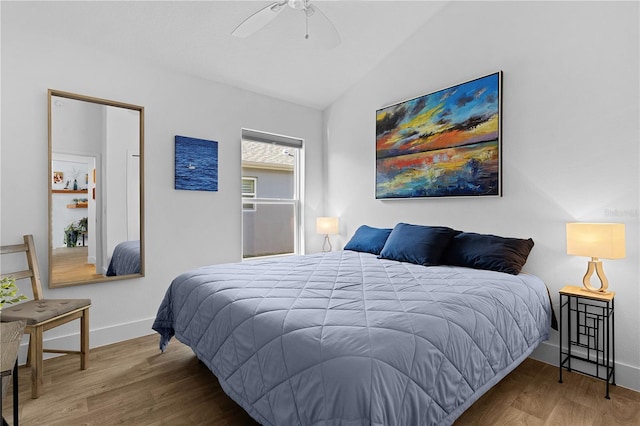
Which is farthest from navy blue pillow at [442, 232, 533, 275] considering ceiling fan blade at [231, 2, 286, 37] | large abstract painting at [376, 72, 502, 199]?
ceiling fan blade at [231, 2, 286, 37]

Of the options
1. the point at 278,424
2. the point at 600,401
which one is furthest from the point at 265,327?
the point at 600,401

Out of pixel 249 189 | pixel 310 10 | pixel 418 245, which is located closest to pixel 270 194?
pixel 249 189

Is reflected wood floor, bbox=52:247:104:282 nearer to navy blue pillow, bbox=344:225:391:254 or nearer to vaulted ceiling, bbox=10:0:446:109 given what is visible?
vaulted ceiling, bbox=10:0:446:109

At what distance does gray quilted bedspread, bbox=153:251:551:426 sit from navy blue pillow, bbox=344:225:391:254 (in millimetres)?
935

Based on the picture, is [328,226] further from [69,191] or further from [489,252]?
[69,191]

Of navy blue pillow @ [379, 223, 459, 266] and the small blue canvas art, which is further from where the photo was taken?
the small blue canvas art

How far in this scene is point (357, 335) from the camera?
129 cm

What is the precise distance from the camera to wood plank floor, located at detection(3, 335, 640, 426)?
1.84 meters

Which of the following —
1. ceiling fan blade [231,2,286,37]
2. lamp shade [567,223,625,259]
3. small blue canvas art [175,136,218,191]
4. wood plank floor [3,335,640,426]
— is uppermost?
ceiling fan blade [231,2,286,37]

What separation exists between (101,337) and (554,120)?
13.2 feet

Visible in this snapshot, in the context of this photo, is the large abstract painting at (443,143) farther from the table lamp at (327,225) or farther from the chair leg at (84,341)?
the chair leg at (84,341)

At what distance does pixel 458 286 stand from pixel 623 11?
215 centimetres

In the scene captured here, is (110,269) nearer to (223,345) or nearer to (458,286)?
(223,345)

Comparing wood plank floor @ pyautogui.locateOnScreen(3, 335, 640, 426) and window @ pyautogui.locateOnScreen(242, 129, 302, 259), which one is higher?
window @ pyautogui.locateOnScreen(242, 129, 302, 259)
